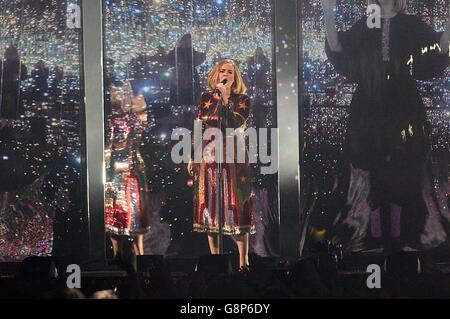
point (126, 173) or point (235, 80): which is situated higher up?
point (235, 80)

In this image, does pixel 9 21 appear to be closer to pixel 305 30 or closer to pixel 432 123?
pixel 305 30

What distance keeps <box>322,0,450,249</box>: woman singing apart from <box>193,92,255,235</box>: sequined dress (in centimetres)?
91

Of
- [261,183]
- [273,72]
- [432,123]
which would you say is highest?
[273,72]

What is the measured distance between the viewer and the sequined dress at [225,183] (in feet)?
18.8

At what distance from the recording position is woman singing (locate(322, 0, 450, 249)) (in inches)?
226

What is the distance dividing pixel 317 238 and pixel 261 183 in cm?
69

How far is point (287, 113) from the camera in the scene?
5.67m

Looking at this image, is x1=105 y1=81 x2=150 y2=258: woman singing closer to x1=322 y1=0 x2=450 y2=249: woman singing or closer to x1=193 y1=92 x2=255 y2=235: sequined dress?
x1=193 y1=92 x2=255 y2=235: sequined dress

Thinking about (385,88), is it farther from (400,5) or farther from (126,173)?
(126,173)

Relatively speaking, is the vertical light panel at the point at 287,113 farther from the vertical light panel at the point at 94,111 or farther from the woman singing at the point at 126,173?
the vertical light panel at the point at 94,111

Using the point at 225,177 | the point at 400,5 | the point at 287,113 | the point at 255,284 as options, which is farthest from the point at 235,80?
the point at 255,284

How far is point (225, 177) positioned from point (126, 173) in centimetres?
87

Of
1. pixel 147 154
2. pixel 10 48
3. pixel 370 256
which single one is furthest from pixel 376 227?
pixel 10 48

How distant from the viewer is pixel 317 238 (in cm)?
575
